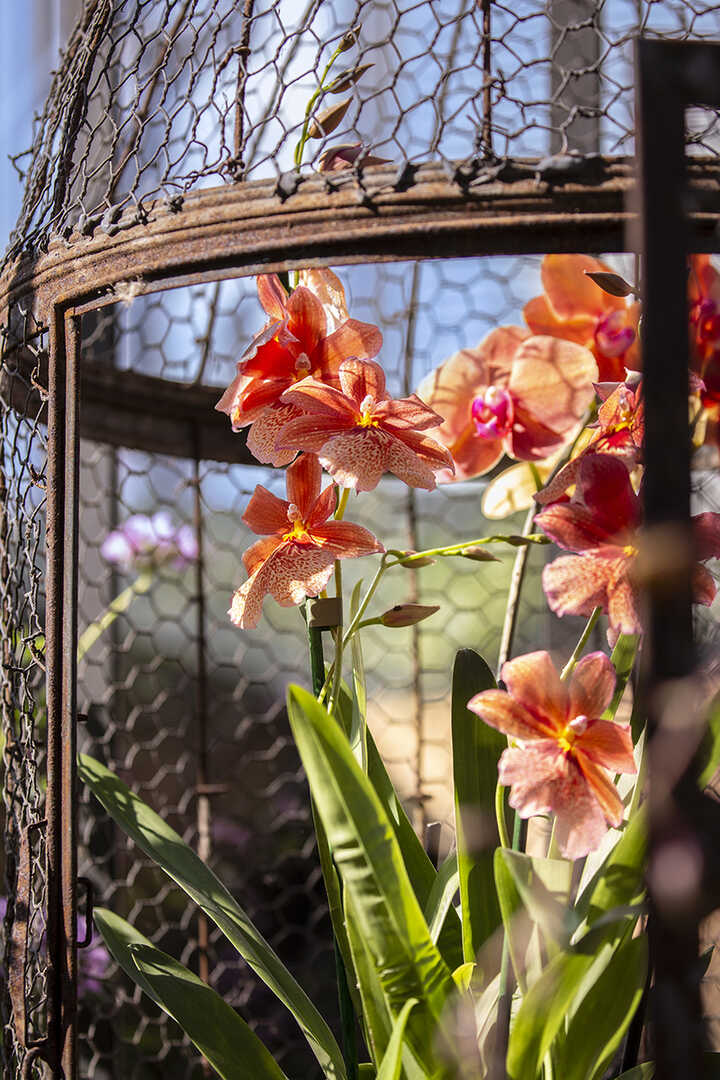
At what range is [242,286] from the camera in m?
1.08

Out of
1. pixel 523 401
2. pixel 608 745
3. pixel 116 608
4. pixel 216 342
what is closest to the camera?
pixel 608 745

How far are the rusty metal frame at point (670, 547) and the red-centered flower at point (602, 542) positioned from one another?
0.38ft

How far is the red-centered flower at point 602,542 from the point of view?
409mm

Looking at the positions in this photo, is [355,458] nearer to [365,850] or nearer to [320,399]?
[320,399]

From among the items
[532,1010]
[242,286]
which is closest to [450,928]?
[532,1010]

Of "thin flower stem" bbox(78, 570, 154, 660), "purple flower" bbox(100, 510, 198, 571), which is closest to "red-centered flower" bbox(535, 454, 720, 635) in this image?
"thin flower stem" bbox(78, 570, 154, 660)

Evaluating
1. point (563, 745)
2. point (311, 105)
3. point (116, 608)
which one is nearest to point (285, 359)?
point (311, 105)

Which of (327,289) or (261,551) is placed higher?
(327,289)

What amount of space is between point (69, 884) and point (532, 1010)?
243mm

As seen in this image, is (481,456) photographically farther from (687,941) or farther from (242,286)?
(242,286)

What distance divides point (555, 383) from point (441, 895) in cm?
31

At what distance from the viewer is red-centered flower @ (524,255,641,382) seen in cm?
57

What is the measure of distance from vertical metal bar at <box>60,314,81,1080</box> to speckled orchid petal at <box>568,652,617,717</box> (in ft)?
0.84

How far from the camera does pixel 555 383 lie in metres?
0.57
